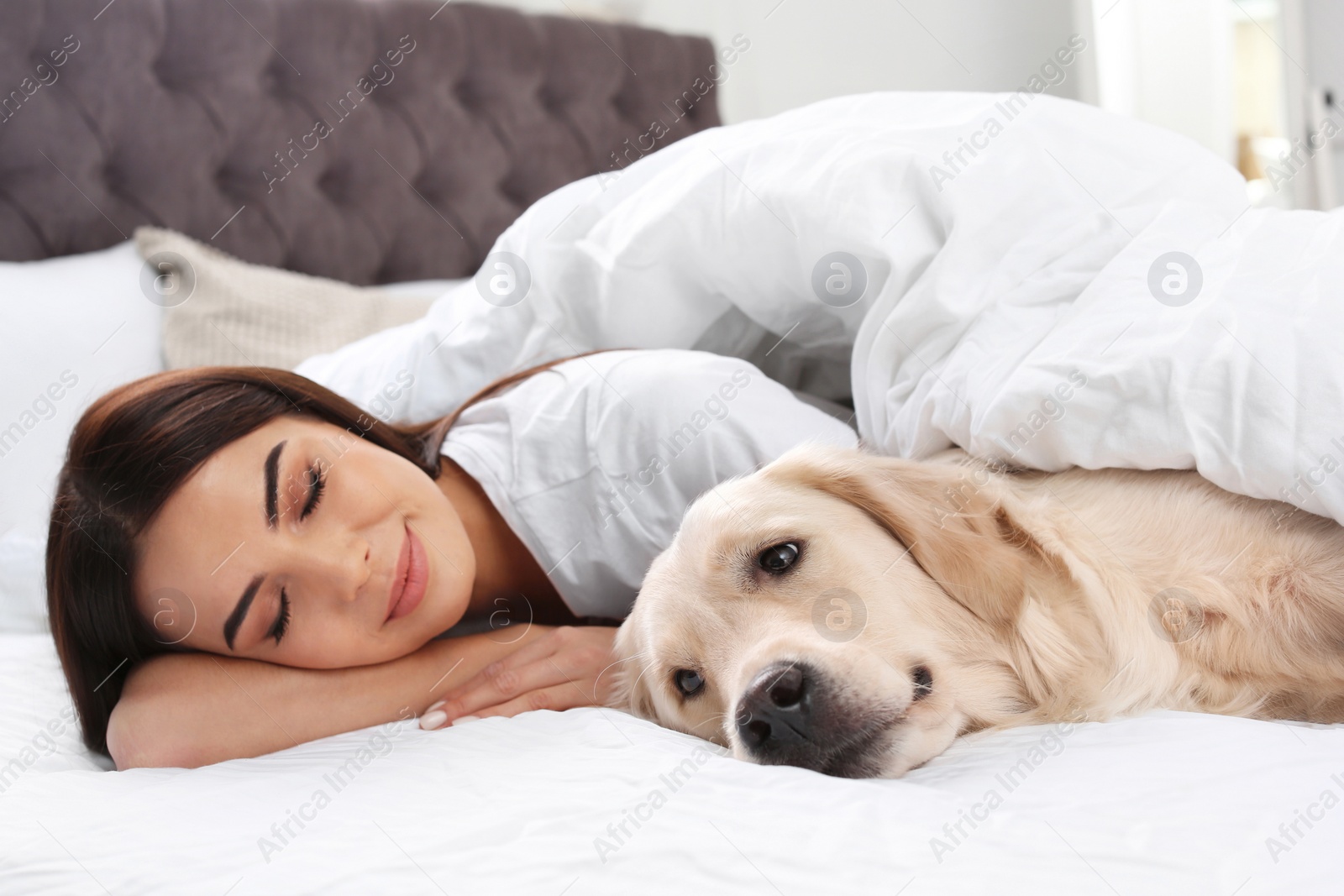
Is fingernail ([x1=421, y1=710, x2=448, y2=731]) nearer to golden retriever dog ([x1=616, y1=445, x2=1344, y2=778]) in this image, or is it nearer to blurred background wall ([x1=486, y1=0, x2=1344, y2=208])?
golden retriever dog ([x1=616, y1=445, x2=1344, y2=778])

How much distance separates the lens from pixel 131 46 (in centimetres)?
267

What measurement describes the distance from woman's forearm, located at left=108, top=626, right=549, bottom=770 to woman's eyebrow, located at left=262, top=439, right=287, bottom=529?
0.24m

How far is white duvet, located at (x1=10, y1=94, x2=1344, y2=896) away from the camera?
32.5 inches

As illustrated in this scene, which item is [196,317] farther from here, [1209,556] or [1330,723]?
[1330,723]

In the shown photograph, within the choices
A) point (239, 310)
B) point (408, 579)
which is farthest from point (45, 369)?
point (408, 579)

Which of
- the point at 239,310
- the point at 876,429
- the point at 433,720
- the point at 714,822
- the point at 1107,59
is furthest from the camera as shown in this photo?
the point at 1107,59

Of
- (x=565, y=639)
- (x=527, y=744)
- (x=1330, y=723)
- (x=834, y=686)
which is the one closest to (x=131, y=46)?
(x=565, y=639)

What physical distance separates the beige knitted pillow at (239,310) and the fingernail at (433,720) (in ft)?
4.36

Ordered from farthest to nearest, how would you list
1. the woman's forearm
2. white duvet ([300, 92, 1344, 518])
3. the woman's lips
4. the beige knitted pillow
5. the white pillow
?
the beige knitted pillow
the white pillow
the woman's lips
the woman's forearm
white duvet ([300, 92, 1344, 518])

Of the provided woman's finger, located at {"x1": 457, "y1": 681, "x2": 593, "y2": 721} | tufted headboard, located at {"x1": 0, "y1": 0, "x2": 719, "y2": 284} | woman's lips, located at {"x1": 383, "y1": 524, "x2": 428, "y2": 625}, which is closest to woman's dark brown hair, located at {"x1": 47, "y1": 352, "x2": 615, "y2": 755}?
woman's lips, located at {"x1": 383, "y1": 524, "x2": 428, "y2": 625}

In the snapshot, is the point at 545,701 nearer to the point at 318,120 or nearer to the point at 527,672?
the point at 527,672

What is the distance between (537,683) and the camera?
1475 mm

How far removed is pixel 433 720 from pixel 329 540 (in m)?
0.30

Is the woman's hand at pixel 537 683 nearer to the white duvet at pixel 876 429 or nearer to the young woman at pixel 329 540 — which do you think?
the young woman at pixel 329 540
